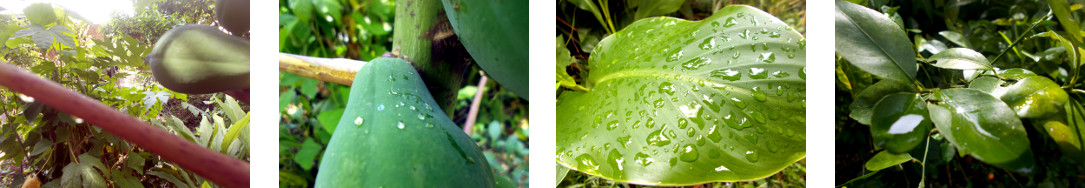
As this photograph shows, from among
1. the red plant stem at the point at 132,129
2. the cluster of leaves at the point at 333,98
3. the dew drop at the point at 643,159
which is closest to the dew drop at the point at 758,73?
the dew drop at the point at 643,159

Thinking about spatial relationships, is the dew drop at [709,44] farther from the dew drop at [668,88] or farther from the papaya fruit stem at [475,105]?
the papaya fruit stem at [475,105]

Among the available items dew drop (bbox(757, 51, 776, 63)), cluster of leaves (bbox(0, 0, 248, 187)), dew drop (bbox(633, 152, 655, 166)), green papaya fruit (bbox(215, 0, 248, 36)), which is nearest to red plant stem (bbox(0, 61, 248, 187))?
cluster of leaves (bbox(0, 0, 248, 187))

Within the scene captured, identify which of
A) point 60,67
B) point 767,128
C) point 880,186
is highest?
point 60,67

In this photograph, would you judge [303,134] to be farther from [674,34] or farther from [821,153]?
[821,153]

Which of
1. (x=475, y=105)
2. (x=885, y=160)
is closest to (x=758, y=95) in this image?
(x=885, y=160)

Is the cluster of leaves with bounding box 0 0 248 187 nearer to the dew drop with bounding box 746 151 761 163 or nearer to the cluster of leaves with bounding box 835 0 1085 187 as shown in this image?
the dew drop with bounding box 746 151 761 163

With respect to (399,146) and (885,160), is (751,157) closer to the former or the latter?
(885,160)

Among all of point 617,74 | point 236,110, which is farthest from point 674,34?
point 236,110
